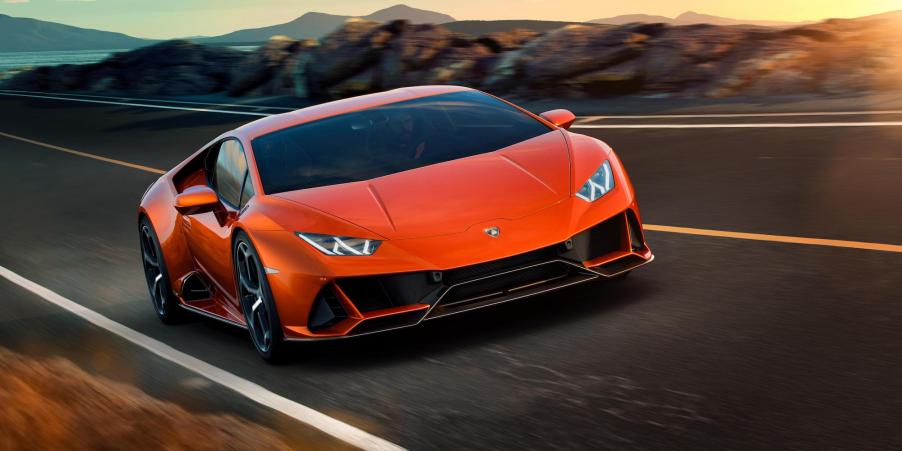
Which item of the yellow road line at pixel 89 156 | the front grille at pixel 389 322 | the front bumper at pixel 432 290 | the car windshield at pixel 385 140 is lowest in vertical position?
the yellow road line at pixel 89 156

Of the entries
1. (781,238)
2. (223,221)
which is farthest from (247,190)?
(781,238)

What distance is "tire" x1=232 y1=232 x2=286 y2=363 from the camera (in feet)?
21.7

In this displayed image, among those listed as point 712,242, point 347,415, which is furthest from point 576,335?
point 712,242

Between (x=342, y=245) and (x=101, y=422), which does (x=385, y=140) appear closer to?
(x=342, y=245)

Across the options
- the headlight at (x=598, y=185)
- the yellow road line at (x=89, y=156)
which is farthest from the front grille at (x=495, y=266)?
the yellow road line at (x=89, y=156)

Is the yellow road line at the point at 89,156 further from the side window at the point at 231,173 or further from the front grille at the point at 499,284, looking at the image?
the front grille at the point at 499,284

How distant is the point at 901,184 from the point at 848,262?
9.54 feet

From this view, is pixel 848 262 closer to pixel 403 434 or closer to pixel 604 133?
pixel 403 434

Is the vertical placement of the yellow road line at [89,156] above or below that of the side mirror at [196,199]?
below

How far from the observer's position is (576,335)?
6.45 meters

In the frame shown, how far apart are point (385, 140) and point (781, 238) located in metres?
2.78

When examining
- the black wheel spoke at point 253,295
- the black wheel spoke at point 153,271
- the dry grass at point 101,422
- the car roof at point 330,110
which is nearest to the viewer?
the dry grass at point 101,422

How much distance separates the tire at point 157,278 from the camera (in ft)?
28.2

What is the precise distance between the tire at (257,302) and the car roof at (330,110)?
3.72ft
